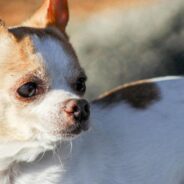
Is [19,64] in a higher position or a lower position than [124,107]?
higher

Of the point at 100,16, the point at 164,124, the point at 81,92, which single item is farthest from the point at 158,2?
the point at 81,92

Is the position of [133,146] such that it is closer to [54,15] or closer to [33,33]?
[54,15]

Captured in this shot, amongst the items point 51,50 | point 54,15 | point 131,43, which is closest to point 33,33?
point 51,50

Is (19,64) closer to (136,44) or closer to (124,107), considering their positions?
(124,107)

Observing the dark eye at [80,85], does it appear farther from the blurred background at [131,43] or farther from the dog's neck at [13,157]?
the blurred background at [131,43]

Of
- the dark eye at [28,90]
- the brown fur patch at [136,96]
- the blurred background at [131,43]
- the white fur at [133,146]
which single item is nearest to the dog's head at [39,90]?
the dark eye at [28,90]

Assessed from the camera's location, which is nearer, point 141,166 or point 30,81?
point 30,81
